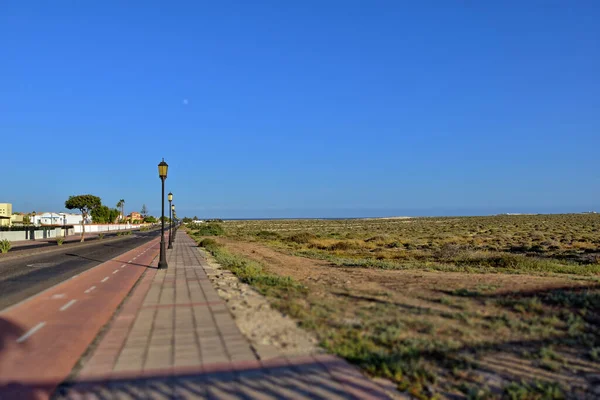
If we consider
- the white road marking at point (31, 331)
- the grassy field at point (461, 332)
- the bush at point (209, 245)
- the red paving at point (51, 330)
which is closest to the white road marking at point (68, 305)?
the red paving at point (51, 330)

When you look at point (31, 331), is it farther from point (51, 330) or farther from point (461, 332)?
point (461, 332)

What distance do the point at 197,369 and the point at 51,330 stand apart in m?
3.73

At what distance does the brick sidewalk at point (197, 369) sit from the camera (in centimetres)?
477

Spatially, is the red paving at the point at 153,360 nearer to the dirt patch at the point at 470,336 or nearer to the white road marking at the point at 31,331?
the white road marking at the point at 31,331

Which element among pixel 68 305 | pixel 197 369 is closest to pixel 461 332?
pixel 197 369

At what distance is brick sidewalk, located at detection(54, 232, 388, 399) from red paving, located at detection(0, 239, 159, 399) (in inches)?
12.3

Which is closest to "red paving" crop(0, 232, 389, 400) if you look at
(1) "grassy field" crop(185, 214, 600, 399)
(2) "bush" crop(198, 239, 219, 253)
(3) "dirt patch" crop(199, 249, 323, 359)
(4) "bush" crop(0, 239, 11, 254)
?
(3) "dirt patch" crop(199, 249, 323, 359)

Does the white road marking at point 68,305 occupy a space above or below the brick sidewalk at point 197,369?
below

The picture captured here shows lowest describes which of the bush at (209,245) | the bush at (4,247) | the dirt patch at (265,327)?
the bush at (209,245)

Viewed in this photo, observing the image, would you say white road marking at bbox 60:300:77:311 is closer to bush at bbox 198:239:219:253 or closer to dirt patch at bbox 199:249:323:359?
dirt patch at bbox 199:249:323:359

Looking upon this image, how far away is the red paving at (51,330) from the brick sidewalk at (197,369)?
0.31m

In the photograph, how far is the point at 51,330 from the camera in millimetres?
7832

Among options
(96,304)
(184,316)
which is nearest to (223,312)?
(184,316)

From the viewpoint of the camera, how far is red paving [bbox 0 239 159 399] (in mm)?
5543
